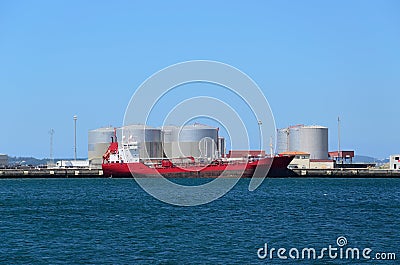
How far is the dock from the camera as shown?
8788cm

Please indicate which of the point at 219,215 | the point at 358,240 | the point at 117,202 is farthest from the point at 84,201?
the point at 358,240

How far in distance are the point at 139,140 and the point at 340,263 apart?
78.8 meters

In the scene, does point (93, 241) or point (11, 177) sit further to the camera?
point (11, 177)

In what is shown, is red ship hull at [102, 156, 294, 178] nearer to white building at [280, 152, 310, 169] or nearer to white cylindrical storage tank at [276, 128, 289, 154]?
white building at [280, 152, 310, 169]

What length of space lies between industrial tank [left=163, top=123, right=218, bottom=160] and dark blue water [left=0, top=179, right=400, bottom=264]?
51.0 metres

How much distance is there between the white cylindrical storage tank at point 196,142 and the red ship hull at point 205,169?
31.1 ft

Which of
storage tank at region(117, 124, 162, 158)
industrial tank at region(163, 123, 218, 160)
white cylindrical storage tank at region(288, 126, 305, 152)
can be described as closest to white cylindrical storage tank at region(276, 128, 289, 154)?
white cylindrical storage tank at region(288, 126, 305, 152)

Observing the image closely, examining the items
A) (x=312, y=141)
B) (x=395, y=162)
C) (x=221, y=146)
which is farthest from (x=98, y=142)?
(x=395, y=162)

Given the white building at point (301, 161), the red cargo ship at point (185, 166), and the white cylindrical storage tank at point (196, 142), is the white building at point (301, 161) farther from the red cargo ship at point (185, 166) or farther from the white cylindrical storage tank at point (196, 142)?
the white cylindrical storage tank at point (196, 142)

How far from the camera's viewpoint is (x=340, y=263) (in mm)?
21344

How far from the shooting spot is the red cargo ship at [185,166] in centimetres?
8312

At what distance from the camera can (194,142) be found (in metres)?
97.6

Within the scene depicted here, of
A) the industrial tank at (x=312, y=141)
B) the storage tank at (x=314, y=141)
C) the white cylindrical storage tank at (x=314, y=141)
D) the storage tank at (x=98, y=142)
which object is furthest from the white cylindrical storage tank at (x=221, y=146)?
the storage tank at (x=98, y=142)

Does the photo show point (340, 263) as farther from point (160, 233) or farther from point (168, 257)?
point (160, 233)
